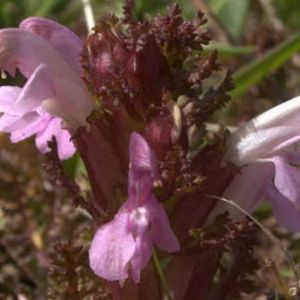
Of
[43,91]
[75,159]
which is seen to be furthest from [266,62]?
[43,91]

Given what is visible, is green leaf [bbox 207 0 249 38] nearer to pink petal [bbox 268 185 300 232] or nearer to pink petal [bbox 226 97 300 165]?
pink petal [bbox 226 97 300 165]

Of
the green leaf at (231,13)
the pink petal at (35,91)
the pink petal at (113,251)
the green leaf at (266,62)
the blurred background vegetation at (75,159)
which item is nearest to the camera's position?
the pink petal at (113,251)

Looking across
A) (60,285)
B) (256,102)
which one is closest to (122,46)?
(60,285)

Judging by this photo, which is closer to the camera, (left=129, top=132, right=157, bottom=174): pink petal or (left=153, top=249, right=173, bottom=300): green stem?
(left=129, top=132, right=157, bottom=174): pink petal

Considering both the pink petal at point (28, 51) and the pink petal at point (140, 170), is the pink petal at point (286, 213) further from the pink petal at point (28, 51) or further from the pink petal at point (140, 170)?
the pink petal at point (28, 51)

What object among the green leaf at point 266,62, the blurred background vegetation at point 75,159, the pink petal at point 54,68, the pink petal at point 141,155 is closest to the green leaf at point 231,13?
the blurred background vegetation at point 75,159

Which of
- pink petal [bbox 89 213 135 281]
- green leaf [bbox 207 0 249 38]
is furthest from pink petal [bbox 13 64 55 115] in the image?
green leaf [bbox 207 0 249 38]

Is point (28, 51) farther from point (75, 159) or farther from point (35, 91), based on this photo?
point (75, 159)
